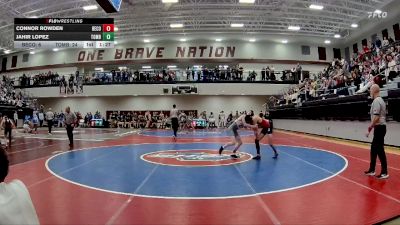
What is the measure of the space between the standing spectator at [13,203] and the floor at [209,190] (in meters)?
2.28

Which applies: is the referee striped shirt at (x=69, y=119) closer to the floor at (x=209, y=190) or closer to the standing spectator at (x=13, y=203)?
the floor at (x=209, y=190)

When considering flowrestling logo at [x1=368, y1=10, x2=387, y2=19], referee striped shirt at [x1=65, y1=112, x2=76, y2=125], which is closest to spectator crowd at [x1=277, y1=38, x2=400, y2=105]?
flowrestling logo at [x1=368, y1=10, x2=387, y2=19]

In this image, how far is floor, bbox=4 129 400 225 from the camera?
455cm

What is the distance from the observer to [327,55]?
40.2 m

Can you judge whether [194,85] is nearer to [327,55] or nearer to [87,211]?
[327,55]

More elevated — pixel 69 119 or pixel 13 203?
pixel 69 119

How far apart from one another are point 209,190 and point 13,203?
430 centimetres

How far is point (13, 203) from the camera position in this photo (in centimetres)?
211

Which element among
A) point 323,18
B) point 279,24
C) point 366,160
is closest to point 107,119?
point 279,24

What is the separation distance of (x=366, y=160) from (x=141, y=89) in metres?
27.9
